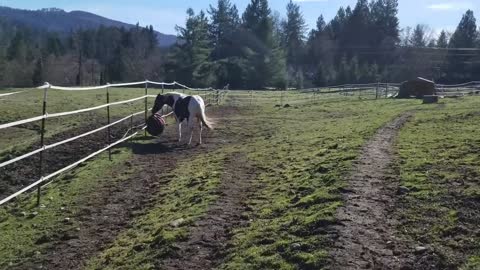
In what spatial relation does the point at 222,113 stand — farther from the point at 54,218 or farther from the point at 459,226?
the point at 459,226

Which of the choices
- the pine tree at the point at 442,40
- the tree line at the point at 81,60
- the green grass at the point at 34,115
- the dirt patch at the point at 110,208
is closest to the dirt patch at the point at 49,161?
the green grass at the point at 34,115

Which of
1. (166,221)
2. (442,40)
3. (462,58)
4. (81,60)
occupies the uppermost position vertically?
(442,40)

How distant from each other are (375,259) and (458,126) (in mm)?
10319

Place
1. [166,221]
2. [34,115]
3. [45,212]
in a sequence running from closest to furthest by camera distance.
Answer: [166,221], [45,212], [34,115]

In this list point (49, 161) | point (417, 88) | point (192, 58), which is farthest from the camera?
point (192, 58)

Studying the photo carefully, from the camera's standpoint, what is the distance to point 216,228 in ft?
22.1

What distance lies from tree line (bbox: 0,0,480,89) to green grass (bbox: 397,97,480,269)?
184 ft

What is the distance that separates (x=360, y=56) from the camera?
94500 mm

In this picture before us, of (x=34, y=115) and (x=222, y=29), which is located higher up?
(x=222, y=29)

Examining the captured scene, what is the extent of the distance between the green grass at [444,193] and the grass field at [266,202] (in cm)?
1

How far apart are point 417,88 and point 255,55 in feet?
Answer: 126

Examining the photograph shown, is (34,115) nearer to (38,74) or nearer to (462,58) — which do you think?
(38,74)

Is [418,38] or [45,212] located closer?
[45,212]

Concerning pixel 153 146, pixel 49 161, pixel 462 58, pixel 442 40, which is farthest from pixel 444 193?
pixel 442 40
